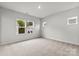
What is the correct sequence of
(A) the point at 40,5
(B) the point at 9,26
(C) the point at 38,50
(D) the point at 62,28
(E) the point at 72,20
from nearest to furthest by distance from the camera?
1. (C) the point at 38,50
2. (A) the point at 40,5
3. (B) the point at 9,26
4. (E) the point at 72,20
5. (D) the point at 62,28

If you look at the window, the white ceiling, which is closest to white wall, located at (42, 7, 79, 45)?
the window

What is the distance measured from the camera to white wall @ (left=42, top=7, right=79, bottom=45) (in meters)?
4.12

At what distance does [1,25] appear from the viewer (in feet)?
12.7

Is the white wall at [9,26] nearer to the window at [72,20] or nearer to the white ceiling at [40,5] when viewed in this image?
the white ceiling at [40,5]

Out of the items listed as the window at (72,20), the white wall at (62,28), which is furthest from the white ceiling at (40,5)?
the window at (72,20)

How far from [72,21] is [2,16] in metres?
4.79

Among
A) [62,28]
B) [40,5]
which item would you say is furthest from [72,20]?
[40,5]

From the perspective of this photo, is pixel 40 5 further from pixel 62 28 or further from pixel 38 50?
pixel 62 28

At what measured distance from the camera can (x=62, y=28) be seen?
4.92 meters

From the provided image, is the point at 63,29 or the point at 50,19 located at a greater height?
the point at 50,19

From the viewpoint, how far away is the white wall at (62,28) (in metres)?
4.12

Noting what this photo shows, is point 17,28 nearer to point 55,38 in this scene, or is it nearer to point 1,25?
point 1,25

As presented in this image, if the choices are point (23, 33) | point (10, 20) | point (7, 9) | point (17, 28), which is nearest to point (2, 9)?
point (7, 9)

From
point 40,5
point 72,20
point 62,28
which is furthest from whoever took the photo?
point 62,28
